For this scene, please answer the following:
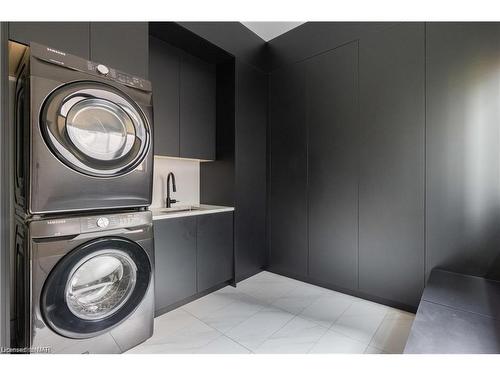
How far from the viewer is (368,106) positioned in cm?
210

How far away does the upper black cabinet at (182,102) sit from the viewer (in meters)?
2.13

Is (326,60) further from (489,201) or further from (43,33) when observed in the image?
(43,33)

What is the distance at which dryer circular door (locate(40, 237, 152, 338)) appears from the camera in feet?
3.80

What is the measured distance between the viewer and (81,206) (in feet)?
4.05

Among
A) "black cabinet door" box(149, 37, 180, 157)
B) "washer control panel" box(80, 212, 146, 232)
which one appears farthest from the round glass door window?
"black cabinet door" box(149, 37, 180, 157)

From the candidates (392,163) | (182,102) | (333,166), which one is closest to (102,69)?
(182,102)

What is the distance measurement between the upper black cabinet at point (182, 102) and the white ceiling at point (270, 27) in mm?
620

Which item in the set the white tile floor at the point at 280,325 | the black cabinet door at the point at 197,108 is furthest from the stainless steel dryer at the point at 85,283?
the black cabinet door at the point at 197,108

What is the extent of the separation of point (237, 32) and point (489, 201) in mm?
2625

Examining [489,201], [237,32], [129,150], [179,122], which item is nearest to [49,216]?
[129,150]

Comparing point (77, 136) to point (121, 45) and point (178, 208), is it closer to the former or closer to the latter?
point (121, 45)

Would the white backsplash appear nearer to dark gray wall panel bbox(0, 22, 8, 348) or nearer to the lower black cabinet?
the lower black cabinet

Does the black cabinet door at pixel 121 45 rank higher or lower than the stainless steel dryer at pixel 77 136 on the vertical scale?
higher

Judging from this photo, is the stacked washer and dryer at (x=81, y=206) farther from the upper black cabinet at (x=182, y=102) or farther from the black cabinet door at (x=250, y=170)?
the black cabinet door at (x=250, y=170)
